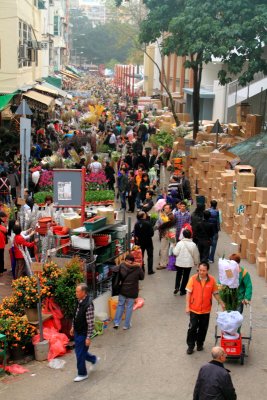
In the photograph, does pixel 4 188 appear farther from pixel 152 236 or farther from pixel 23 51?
pixel 23 51

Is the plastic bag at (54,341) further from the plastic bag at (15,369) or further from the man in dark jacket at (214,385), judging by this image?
the man in dark jacket at (214,385)

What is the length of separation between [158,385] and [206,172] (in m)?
13.0

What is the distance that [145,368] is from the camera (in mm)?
9016

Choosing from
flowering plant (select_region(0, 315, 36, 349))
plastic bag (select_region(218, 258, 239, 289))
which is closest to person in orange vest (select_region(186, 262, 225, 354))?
plastic bag (select_region(218, 258, 239, 289))

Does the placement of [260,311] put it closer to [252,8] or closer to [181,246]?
[181,246]

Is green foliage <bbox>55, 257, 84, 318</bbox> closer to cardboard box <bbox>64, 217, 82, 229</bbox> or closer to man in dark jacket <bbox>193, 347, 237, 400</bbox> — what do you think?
cardboard box <bbox>64, 217, 82, 229</bbox>

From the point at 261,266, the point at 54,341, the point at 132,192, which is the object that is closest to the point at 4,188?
the point at 132,192

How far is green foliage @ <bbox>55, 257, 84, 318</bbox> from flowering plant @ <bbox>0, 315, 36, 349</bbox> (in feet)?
2.65

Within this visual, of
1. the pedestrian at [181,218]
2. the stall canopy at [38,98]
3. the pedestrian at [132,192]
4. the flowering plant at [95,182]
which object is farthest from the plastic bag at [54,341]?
the stall canopy at [38,98]

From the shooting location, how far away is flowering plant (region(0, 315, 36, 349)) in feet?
30.5

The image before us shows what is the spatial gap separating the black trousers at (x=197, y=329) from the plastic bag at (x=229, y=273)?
538mm

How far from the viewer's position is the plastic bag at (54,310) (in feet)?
33.6

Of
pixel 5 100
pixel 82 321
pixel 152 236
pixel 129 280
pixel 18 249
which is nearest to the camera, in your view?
pixel 82 321

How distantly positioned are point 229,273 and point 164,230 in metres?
4.66
